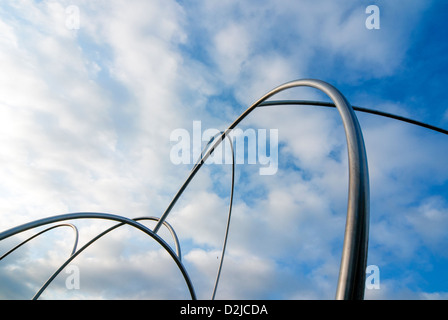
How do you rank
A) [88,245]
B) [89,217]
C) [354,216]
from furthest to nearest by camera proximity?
[88,245] → [89,217] → [354,216]

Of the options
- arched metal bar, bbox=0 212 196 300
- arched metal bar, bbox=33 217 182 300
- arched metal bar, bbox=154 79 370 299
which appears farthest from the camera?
arched metal bar, bbox=33 217 182 300

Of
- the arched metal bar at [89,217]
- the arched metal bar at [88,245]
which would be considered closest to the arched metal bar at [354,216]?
the arched metal bar at [89,217]

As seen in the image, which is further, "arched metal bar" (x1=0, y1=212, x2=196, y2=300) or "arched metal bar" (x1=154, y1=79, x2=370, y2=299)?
"arched metal bar" (x1=0, y1=212, x2=196, y2=300)

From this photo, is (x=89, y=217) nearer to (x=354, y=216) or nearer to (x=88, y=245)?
(x=354, y=216)

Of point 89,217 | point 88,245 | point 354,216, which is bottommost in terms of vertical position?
point 354,216

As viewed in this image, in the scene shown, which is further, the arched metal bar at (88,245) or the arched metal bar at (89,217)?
the arched metal bar at (88,245)

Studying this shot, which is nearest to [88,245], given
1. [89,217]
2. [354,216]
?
[89,217]

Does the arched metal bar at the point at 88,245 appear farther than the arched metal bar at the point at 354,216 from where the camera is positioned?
Yes

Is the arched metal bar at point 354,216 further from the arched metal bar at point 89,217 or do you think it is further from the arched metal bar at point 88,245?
the arched metal bar at point 88,245

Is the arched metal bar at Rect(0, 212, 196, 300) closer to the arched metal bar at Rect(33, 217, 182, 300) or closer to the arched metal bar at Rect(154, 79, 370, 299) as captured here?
the arched metal bar at Rect(33, 217, 182, 300)

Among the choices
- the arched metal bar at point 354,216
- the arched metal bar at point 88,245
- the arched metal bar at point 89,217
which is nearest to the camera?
the arched metal bar at point 354,216

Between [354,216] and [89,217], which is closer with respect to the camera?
[354,216]

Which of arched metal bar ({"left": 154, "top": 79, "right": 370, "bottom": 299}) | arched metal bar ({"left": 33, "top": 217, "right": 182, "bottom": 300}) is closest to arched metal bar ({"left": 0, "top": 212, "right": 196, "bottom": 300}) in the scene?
arched metal bar ({"left": 33, "top": 217, "right": 182, "bottom": 300})

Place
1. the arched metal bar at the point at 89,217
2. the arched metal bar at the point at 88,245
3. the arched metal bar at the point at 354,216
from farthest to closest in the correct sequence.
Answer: the arched metal bar at the point at 88,245 → the arched metal bar at the point at 89,217 → the arched metal bar at the point at 354,216
